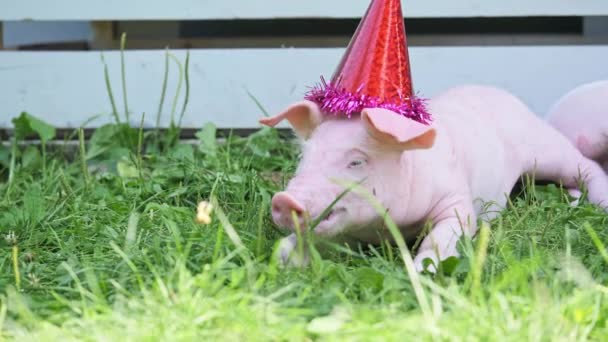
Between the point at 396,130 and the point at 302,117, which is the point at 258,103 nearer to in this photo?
the point at 302,117

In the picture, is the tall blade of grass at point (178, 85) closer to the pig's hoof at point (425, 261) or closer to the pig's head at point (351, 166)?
the pig's head at point (351, 166)

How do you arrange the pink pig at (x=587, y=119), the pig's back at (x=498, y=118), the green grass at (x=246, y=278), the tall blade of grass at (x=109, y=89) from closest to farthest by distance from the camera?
the green grass at (x=246, y=278) < the pig's back at (x=498, y=118) < the pink pig at (x=587, y=119) < the tall blade of grass at (x=109, y=89)

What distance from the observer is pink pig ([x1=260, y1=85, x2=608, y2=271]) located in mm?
2270

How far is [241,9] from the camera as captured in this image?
12.2ft

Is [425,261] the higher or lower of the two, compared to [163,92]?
lower

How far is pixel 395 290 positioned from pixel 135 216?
0.85 metres

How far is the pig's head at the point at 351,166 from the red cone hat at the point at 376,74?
0.05m

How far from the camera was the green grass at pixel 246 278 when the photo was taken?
5.85 ft

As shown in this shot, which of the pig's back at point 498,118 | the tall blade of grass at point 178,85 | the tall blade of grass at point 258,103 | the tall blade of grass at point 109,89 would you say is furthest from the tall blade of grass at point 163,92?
the pig's back at point 498,118

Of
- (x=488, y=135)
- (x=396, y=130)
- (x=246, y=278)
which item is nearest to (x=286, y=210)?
(x=246, y=278)

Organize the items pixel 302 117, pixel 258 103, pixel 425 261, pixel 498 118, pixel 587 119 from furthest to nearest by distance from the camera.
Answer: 1. pixel 258 103
2. pixel 587 119
3. pixel 498 118
4. pixel 302 117
5. pixel 425 261

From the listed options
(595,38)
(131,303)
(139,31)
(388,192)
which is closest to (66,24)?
(139,31)

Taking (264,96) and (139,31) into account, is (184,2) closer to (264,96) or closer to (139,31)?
(264,96)

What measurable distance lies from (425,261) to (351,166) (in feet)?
0.99
